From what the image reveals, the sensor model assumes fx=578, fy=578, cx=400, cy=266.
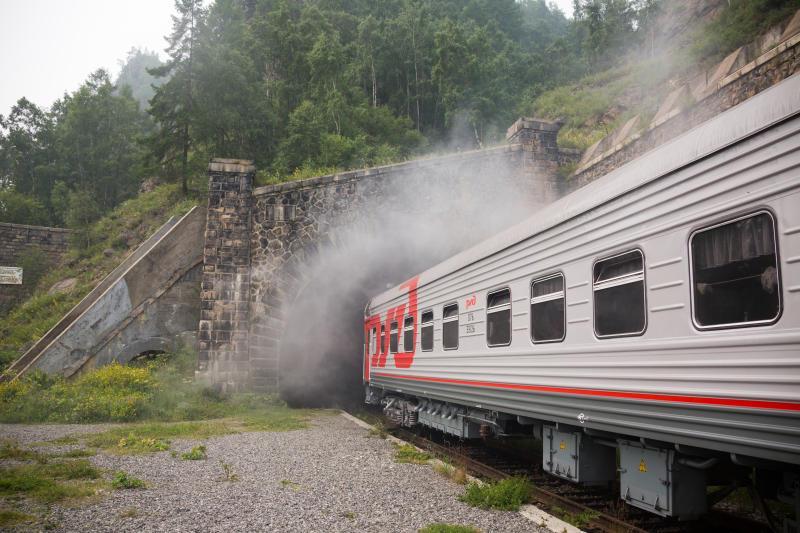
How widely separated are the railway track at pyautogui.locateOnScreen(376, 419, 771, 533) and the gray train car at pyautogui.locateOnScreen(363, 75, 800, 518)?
1.23ft

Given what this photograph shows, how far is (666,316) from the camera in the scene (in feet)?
14.1

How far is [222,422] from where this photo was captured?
515 inches

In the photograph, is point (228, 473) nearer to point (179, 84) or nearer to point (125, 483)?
point (125, 483)

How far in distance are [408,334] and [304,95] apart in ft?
89.8

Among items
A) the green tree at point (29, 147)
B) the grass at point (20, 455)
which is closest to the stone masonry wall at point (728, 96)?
the grass at point (20, 455)

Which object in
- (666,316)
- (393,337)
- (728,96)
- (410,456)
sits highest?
(728,96)

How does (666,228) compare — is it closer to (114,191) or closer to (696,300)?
(696,300)

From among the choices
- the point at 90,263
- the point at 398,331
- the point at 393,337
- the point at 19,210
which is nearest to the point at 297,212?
the point at 393,337

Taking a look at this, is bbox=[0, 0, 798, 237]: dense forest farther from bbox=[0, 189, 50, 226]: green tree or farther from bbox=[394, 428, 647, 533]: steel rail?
bbox=[394, 428, 647, 533]: steel rail

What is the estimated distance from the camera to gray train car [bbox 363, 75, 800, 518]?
3465mm

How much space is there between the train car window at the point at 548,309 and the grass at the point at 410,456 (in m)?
3.27

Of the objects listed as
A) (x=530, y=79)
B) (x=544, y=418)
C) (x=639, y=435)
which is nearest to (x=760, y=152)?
(x=639, y=435)

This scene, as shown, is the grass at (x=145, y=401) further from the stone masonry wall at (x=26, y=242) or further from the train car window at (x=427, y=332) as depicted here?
the stone masonry wall at (x=26, y=242)

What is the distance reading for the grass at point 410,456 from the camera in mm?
8555
